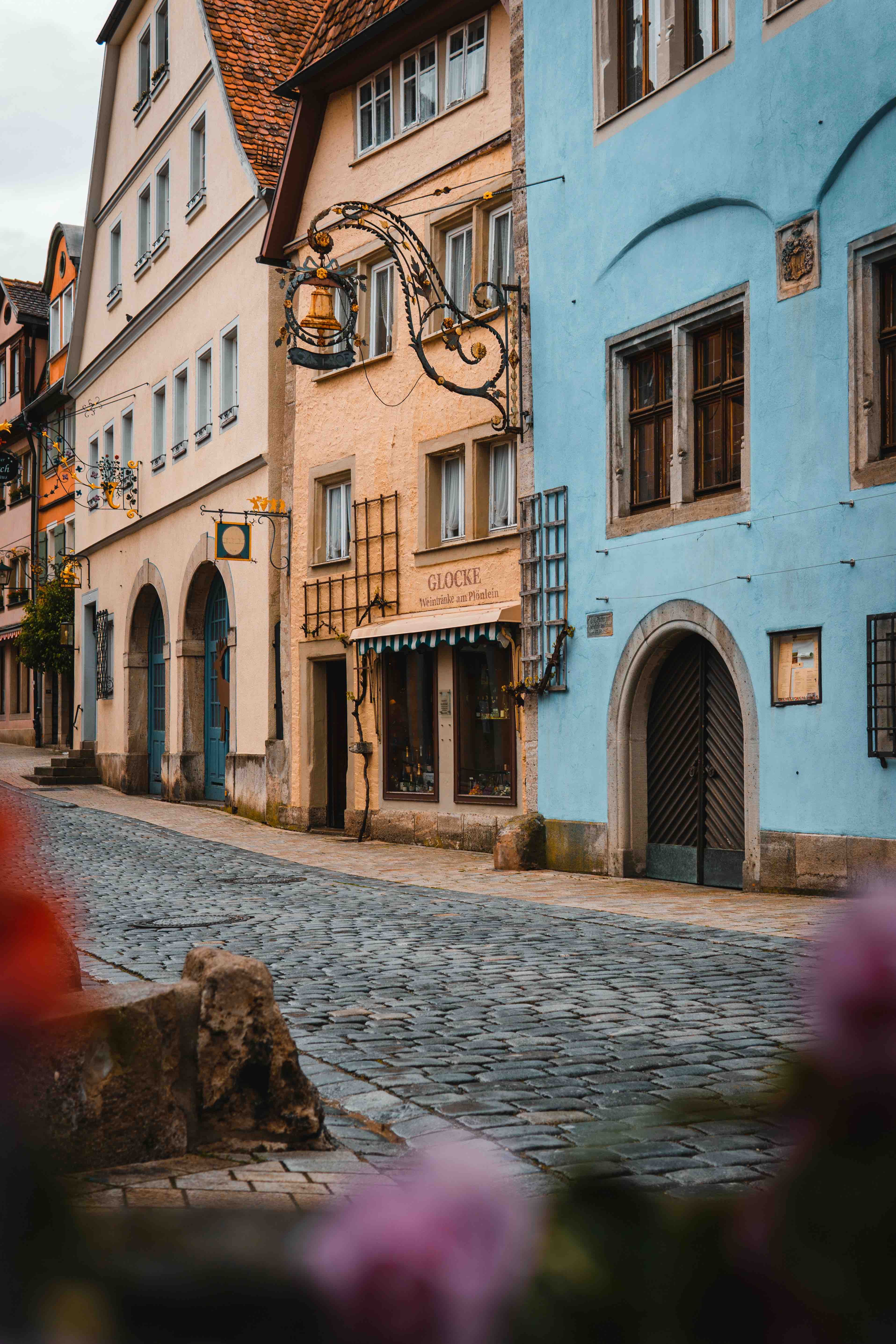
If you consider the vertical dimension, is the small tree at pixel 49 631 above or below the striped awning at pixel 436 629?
above

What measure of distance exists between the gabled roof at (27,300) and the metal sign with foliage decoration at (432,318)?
2522 cm

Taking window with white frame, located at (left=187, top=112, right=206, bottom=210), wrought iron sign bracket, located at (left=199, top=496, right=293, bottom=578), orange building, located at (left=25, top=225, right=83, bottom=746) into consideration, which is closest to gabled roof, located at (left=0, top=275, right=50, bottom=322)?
orange building, located at (left=25, top=225, right=83, bottom=746)

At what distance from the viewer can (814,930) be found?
0.64 meters

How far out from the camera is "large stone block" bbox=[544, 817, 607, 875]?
45.5 feet

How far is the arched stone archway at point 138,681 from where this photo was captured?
27.8m

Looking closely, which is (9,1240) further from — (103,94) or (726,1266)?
(103,94)

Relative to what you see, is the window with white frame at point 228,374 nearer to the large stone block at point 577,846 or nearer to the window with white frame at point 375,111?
the window with white frame at point 375,111

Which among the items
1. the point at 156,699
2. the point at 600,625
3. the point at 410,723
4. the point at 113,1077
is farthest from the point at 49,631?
the point at 113,1077

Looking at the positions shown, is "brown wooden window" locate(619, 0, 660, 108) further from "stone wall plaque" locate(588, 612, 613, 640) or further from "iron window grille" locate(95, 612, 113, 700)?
"iron window grille" locate(95, 612, 113, 700)

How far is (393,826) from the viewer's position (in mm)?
17625

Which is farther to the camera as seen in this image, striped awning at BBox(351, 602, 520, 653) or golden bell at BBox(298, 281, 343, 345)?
golden bell at BBox(298, 281, 343, 345)

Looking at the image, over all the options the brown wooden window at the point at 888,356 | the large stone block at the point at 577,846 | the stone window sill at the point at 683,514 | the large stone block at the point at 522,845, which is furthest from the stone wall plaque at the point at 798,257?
the large stone block at the point at 522,845

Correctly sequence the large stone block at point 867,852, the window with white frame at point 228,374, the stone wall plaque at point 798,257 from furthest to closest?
the window with white frame at point 228,374, the stone wall plaque at point 798,257, the large stone block at point 867,852

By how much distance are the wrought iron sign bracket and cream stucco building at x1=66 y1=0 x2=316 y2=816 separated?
0.06m
